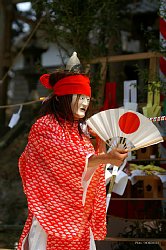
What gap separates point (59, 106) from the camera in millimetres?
3596

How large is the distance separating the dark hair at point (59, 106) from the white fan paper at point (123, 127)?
0.14 meters

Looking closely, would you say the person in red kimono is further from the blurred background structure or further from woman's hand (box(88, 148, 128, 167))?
the blurred background structure

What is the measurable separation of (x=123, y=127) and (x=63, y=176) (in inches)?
20.3

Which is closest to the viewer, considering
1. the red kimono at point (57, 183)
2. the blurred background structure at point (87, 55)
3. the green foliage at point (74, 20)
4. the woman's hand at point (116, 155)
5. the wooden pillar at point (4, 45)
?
the woman's hand at point (116, 155)

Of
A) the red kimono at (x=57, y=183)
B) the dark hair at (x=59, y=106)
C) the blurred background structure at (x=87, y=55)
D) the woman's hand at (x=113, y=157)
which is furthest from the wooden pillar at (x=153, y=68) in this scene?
the woman's hand at (x=113, y=157)

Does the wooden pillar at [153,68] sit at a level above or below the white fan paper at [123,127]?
below

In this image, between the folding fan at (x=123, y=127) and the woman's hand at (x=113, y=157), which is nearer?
the woman's hand at (x=113, y=157)

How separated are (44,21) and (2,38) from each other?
2.18 m

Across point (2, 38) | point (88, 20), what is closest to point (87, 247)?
point (88, 20)

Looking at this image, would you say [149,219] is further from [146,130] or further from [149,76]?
[146,130]

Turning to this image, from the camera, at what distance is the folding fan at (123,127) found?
11.4ft

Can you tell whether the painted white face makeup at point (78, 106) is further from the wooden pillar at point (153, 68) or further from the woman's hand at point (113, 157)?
the wooden pillar at point (153, 68)

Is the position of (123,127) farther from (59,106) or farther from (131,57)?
(131,57)

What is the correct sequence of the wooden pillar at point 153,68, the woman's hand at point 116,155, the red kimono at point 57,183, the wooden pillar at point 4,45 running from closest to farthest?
the woman's hand at point 116,155 < the red kimono at point 57,183 < the wooden pillar at point 153,68 < the wooden pillar at point 4,45
